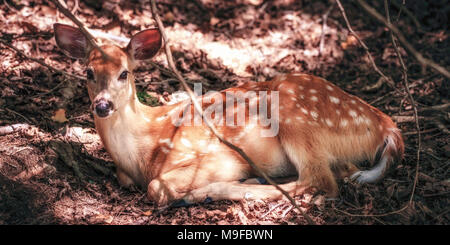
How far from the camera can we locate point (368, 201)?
3229mm

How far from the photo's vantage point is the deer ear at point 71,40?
3510 mm

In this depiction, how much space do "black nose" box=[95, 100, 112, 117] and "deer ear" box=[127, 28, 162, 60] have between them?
2.00ft

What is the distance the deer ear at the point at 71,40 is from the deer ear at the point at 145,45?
371 mm

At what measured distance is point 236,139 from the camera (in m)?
3.76

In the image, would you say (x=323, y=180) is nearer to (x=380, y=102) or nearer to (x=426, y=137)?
(x=426, y=137)

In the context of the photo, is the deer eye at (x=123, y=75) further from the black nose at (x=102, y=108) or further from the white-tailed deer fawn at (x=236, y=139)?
the black nose at (x=102, y=108)

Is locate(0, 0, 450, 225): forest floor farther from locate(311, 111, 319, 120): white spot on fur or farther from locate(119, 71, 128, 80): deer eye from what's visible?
locate(119, 71, 128, 80): deer eye

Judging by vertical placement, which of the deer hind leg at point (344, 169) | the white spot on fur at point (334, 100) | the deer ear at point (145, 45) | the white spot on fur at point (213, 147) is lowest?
the deer hind leg at point (344, 169)

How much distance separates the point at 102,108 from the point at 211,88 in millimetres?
2216

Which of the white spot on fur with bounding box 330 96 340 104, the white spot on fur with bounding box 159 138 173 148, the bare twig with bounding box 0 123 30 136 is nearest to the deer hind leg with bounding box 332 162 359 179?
the white spot on fur with bounding box 330 96 340 104

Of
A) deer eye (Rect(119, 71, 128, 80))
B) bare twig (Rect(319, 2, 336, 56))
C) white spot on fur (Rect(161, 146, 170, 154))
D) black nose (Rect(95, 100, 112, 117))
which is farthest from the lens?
bare twig (Rect(319, 2, 336, 56))

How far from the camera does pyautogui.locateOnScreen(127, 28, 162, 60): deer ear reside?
11.6 ft

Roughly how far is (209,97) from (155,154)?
756 millimetres

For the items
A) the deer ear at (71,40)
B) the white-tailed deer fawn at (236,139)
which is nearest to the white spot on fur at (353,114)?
the white-tailed deer fawn at (236,139)
